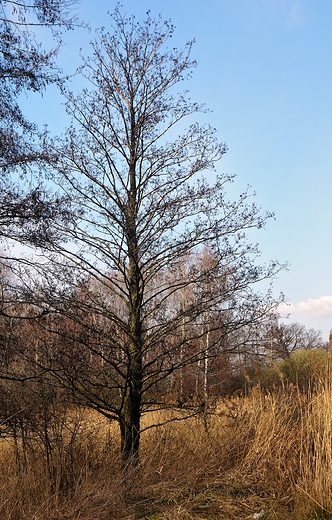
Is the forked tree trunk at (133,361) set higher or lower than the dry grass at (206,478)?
higher

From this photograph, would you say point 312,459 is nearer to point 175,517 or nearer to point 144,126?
point 175,517

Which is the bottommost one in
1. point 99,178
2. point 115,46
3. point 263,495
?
point 263,495

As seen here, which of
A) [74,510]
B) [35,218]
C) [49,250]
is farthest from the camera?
[49,250]

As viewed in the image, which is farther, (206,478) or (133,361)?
(133,361)

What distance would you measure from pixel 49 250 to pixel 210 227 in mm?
2339

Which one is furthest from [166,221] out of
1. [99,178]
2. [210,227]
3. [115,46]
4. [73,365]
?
[115,46]

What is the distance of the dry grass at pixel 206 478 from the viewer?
376 centimetres

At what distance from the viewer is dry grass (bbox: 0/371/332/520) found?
12.3ft

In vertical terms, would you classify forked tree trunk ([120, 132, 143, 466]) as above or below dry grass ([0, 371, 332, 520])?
above

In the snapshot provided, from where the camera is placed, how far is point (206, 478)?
15.0 ft

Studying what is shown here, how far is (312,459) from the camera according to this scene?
4.64 meters

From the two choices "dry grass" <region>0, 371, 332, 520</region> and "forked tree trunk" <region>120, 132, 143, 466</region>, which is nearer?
"dry grass" <region>0, 371, 332, 520</region>

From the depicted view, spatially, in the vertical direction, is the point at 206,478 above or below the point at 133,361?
below

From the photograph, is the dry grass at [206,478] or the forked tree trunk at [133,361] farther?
the forked tree trunk at [133,361]
